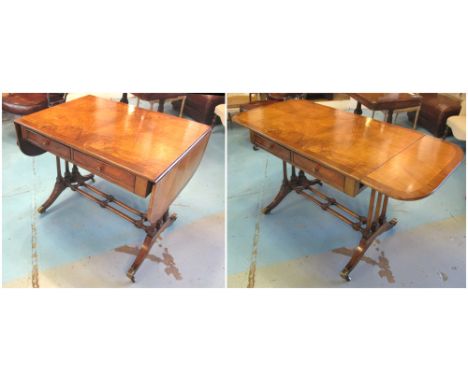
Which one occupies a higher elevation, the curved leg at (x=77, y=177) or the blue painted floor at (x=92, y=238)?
the curved leg at (x=77, y=177)

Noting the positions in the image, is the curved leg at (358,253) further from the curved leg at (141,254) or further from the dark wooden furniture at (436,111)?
the dark wooden furniture at (436,111)

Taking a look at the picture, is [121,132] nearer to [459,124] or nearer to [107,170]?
[107,170]

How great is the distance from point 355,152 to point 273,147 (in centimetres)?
49

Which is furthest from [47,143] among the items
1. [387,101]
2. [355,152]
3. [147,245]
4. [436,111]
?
[436,111]

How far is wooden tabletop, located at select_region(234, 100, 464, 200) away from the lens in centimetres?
156

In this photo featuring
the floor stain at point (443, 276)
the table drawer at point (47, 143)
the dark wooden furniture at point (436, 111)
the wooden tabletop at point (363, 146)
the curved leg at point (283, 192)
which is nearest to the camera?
the wooden tabletop at point (363, 146)

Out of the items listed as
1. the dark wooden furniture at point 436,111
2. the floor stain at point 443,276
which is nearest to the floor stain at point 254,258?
the floor stain at point 443,276

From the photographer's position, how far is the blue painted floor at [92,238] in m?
2.09

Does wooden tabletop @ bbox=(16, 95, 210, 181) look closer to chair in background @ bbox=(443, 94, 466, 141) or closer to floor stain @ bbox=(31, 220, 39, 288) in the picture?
floor stain @ bbox=(31, 220, 39, 288)

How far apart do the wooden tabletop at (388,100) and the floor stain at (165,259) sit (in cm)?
174
